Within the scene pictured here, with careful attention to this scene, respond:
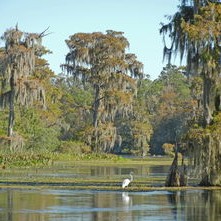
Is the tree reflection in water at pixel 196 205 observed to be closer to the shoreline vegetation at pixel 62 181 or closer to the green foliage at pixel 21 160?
the shoreline vegetation at pixel 62 181

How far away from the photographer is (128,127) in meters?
96.3

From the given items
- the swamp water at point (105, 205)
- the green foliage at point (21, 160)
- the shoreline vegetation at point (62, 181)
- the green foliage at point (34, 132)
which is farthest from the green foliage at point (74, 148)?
the swamp water at point (105, 205)

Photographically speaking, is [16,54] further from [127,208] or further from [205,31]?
[127,208]

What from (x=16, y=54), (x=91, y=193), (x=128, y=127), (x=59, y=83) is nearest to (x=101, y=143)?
(x=16, y=54)

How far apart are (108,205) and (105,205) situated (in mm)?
95

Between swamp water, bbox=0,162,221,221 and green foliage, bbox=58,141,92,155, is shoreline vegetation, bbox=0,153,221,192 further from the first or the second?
green foliage, bbox=58,141,92,155

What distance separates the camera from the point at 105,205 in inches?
848

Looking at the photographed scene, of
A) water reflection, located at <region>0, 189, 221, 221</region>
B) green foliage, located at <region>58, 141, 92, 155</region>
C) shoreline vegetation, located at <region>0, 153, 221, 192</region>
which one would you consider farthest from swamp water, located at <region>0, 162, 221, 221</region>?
green foliage, located at <region>58, 141, 92, 155</region>

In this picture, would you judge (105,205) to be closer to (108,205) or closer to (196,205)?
(108,205)

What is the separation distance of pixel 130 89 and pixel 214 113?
36.3m

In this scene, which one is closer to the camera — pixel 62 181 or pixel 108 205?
pixel 108 205

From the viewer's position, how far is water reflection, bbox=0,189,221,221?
18.6m

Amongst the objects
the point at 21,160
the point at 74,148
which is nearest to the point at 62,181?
the point at 21,160

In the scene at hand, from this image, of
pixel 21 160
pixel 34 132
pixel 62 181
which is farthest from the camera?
pixel 34 132
